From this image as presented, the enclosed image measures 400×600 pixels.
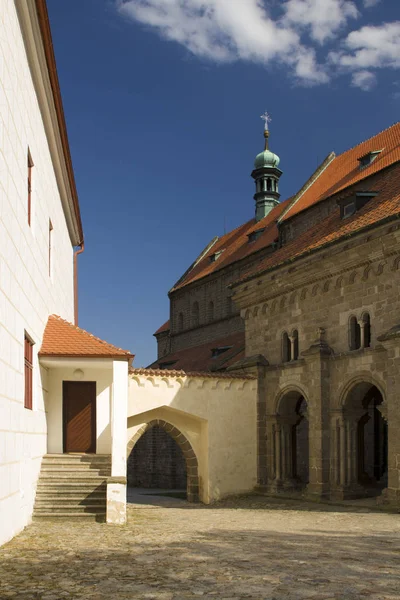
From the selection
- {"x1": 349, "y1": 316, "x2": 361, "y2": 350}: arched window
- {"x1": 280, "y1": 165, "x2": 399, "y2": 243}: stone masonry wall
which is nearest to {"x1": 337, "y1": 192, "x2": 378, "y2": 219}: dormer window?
{"x1": 280, "y1": 165, "x2": 399, "y2": 243}: stone masonry wall

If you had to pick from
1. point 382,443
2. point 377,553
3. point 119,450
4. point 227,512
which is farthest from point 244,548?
point 382,443

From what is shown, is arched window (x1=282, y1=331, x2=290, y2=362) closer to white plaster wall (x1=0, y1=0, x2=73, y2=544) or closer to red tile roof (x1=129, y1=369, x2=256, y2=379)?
red tile roof (x1=129, y1=369, x2=256, y2=379)

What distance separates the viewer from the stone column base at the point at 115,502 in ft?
46.0

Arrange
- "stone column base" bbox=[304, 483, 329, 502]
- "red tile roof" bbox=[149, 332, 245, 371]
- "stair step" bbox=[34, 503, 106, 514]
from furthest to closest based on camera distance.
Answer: "red tile roof" bbox=[149, 332, 245, 371]
"stone column base" bbox=[304, 483, 329, 502]
"stair step" bbox=[34, 503, 106, 514]

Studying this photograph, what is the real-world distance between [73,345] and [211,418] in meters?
7.19

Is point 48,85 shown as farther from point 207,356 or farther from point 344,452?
point 207,356

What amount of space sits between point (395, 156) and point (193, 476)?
40.0 ft

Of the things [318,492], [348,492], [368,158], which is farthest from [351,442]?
[368,158]

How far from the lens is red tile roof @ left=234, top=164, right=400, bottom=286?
18609 millimetres

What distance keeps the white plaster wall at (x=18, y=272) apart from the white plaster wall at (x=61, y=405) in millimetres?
1313

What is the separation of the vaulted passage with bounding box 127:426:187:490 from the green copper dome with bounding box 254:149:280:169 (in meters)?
16.5

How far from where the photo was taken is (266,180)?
42031mm

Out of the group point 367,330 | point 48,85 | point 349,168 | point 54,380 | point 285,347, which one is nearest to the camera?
point 48,85

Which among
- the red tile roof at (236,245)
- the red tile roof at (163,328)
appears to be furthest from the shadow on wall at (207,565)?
the red tile roof at (163,328)
